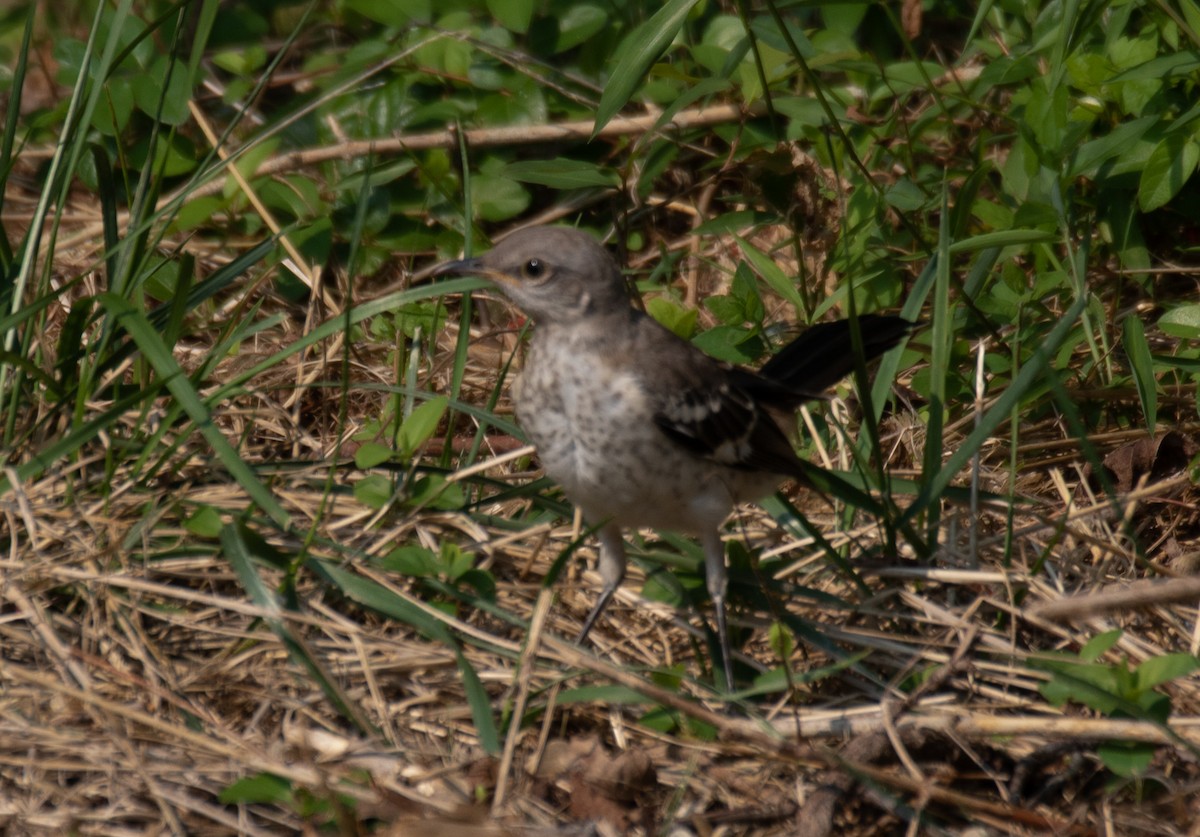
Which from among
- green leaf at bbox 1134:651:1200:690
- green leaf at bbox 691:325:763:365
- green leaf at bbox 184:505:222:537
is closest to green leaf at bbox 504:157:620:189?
green leaf at bbox 691:325:763:365

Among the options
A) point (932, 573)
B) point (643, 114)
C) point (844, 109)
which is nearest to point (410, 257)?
point (643, 114)

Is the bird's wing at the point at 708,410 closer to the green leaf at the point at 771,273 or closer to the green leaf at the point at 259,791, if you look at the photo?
the green leaf at the point at 771,273

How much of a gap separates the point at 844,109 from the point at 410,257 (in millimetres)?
1943

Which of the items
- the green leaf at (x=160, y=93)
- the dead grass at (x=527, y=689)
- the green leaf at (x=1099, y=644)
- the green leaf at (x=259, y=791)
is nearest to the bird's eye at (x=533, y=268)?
the dead grass at (x=527, y=689)

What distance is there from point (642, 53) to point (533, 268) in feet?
2.45

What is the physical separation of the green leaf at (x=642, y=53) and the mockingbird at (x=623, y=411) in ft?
1.69

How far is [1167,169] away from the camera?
15.6 ft

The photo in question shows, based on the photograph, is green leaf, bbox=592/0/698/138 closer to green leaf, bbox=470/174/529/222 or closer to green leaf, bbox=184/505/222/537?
green leaf, bbox=184/505/222/537

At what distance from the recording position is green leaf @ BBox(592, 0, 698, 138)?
387 cm

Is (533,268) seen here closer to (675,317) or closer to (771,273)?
(675,317)

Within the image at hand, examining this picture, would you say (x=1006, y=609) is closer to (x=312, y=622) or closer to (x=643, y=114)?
(x=312, y=622)

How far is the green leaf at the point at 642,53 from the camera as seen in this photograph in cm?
387

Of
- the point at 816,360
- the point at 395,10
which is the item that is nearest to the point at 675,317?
the point at 816,360

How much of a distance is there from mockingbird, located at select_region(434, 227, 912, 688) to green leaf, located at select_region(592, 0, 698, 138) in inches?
20.3
